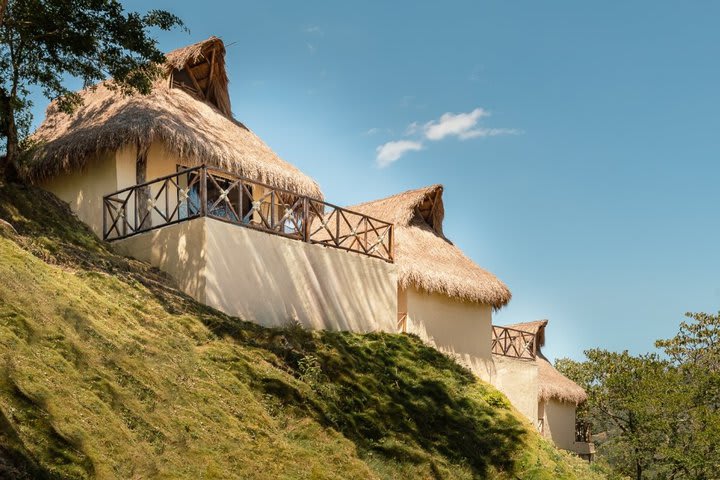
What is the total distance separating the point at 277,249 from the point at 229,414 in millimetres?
4533

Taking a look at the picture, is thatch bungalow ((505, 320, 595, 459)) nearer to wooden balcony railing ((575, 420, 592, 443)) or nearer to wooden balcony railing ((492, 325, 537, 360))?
wooden balcony railing ((575, 420, 592, 443))

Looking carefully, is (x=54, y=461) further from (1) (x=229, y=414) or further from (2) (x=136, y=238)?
(2) (x=136, y=238)

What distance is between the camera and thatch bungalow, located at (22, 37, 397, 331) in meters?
12.9

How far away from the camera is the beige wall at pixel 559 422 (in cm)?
Result: 2473

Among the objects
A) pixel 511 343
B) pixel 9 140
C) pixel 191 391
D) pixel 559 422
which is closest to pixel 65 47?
pixel 9 140

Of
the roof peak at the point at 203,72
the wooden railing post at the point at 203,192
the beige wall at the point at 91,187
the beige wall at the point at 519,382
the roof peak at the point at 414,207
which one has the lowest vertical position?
the beige wall at the point at 519,382

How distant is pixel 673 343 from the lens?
2536 centimetres

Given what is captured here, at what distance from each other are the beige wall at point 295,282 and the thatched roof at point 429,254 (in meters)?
1.82

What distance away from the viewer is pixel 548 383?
979 inches

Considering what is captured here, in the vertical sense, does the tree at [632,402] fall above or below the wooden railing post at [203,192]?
below

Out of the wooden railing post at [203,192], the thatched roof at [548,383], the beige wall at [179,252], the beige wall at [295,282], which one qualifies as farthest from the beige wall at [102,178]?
the thatched roof at [548,383]

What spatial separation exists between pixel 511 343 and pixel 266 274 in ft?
32.1

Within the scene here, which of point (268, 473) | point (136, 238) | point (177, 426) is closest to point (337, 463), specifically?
point (268, 473)

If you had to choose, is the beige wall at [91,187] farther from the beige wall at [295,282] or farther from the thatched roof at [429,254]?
the thatched roof at [429,254]
